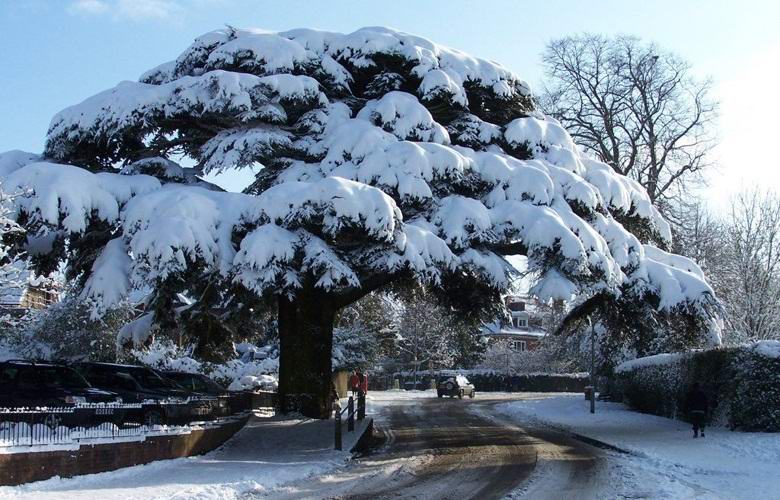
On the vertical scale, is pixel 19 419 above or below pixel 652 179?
below

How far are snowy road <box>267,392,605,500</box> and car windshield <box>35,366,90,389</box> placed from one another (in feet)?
22.5

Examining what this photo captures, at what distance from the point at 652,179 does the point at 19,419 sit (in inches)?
1334

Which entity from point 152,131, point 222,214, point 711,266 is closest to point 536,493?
point 222,214

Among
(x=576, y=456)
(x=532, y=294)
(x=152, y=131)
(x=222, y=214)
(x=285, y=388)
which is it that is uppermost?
(x=152, y=131)

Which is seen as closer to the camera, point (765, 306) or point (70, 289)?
point (70, 289)

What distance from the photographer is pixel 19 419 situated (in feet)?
40.9

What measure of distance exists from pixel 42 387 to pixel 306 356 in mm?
6495

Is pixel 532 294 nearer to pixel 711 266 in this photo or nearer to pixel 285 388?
pixel 285 388

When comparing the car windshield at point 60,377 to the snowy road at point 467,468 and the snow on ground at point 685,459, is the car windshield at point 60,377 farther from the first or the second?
the snow on ground at point 685,459

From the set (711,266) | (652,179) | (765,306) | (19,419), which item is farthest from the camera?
(652,179)

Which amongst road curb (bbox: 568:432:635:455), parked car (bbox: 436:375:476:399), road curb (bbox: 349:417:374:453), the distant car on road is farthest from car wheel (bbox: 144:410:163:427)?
parked car (bbox: 436:375:476:399)

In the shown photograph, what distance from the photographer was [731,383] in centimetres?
2202

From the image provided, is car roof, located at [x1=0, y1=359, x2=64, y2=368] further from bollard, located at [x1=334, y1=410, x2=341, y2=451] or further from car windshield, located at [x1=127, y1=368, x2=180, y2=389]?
bollard, located at [x1=334, y1=410, x2=341, y2=451]

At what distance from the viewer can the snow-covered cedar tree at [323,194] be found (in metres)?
17.5
